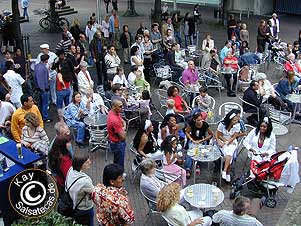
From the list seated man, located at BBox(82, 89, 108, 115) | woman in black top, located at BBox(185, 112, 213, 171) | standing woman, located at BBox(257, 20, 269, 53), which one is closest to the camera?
woman in black top, located at BBox(185, 112, 213, 171)

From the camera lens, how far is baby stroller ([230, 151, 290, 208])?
7961mm

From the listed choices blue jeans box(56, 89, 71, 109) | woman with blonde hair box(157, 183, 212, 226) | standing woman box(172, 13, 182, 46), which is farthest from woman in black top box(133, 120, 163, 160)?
standing woman box(172, 13, 182, 46)

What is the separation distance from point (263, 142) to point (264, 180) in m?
0.85

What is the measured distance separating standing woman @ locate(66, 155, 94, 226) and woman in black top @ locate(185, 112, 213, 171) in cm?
327

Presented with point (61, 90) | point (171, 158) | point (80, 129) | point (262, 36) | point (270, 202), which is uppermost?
point (262, 36)

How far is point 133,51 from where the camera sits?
13547 mm

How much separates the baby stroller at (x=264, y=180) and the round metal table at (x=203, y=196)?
41.3 inches

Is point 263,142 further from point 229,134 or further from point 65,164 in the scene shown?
point 65,164

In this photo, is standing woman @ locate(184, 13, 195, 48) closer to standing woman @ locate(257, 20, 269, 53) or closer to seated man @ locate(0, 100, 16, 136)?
standing woman @ locate(257, 20, 269, 53)

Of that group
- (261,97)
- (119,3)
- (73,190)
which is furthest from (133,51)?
(119,3)

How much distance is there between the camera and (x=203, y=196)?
7277 millimetres

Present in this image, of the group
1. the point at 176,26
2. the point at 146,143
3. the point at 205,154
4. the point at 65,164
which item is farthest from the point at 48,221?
the point at 176,26

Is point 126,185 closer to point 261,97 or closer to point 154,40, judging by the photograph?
point 261,97

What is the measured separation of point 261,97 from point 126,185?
443 centimetres
